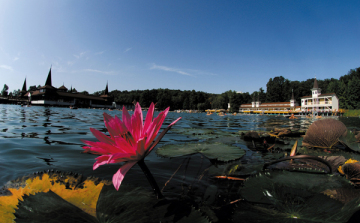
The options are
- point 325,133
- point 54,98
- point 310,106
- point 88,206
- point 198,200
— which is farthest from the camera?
point 54,98

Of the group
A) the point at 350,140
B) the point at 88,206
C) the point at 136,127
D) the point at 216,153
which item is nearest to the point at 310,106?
the point at 350,140

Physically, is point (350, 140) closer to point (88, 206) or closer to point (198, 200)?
point (198, 200)

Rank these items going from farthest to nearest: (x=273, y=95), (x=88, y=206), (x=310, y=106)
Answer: (x=273, y=95) < (x=310, y=106) < (x=88, y=206)

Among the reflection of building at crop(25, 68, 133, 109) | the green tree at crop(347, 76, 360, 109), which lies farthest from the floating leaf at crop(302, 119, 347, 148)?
the reflection of building at crop(25, 68, 133, 109)

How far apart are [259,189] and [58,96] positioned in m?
54.9

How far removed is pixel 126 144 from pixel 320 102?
49683 millimetres

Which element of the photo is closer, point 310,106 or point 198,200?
point 198,200

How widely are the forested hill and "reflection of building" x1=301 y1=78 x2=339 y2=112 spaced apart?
3346 millimetres

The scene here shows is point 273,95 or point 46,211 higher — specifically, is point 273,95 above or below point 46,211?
above

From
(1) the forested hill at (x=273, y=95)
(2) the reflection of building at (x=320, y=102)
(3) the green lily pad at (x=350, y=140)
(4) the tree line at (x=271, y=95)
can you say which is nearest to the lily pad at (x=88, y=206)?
(3) the green lily pad at (x=350, y=140)

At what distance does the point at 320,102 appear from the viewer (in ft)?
125

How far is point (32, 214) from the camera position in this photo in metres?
0.43

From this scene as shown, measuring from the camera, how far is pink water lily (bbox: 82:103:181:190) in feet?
1.49

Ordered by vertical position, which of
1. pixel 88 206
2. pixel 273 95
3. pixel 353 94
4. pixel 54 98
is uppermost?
pixel 273 95
